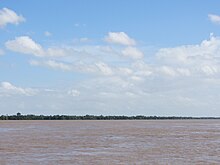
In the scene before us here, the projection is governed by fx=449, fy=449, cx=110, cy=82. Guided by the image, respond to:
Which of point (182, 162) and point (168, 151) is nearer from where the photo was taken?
point (182, 162)

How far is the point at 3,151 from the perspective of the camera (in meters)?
22.5

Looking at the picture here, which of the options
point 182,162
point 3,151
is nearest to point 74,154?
point 3,151

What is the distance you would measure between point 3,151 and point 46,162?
511 cm

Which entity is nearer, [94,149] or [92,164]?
[92,164]

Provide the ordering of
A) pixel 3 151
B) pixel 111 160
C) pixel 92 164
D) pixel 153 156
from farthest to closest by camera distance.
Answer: pixel 3 151, pixel 153 156, pixel 111 160, pixel 92 164

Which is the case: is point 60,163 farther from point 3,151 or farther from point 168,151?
point 168,151

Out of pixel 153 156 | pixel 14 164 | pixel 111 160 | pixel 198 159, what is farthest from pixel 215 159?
pixel 14 164

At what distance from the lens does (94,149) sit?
23766 millimetres

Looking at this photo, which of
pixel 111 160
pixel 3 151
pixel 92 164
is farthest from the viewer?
pixel 3 151

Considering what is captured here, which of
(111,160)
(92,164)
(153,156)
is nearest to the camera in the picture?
(92,164)

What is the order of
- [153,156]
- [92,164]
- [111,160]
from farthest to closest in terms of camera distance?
[153,156]
[111,160]
[92,164]

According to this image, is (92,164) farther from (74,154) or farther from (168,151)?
(168,151)

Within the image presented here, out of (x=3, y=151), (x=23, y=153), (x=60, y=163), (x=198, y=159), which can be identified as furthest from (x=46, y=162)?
(x=198, y=159)

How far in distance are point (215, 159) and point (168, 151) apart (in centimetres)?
376
